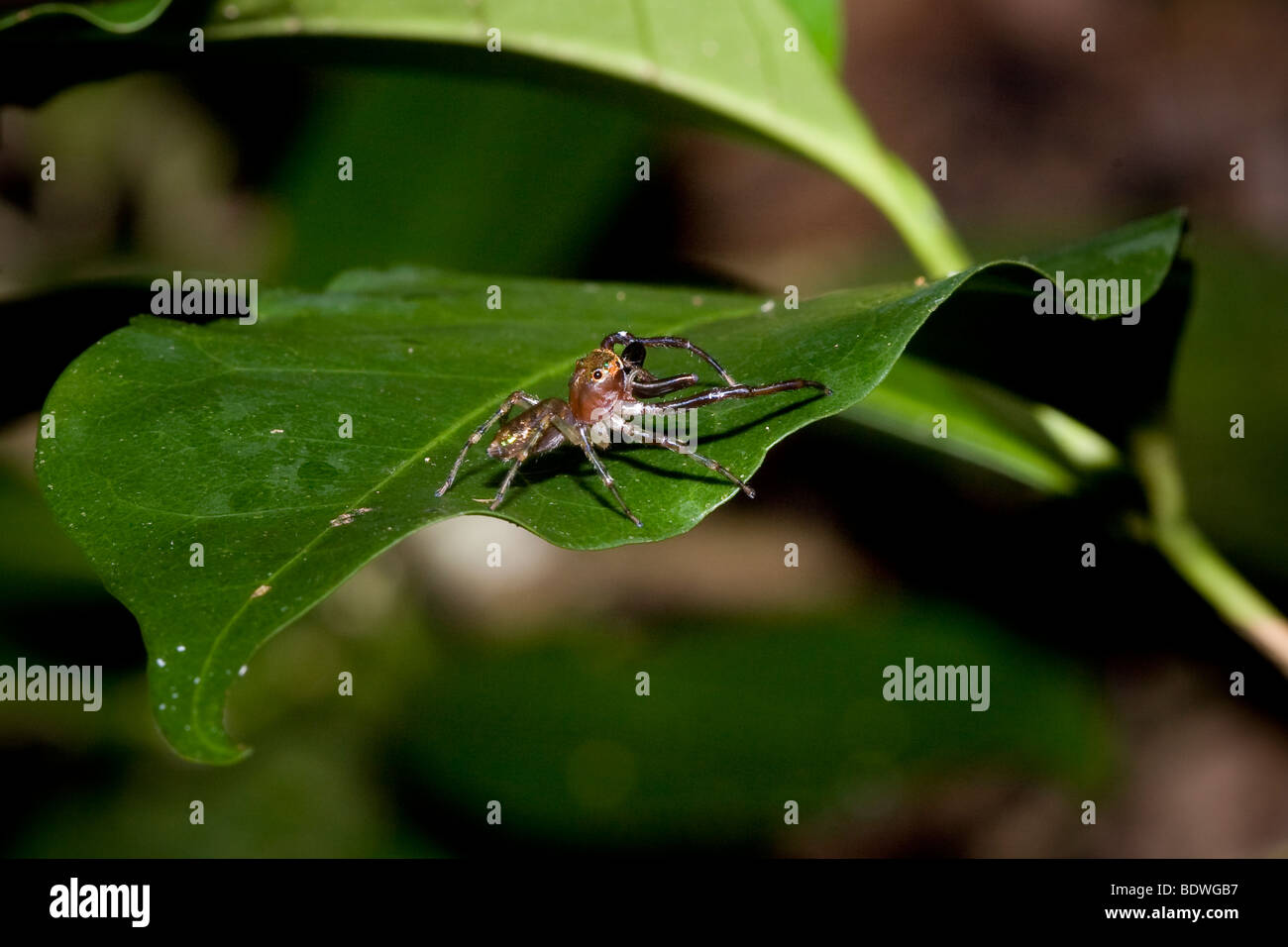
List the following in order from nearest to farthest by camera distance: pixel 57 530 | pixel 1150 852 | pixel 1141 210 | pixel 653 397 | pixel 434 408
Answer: pixel 434 408 → pixel 653 397 → pixel 57 530 → pixel 1150 852 → pixel 1141 210

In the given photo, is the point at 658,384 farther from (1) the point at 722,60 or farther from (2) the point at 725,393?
(1) the point at 722,60

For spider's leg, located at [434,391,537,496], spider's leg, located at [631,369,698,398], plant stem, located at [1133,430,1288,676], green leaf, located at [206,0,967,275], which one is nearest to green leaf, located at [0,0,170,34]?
green leaf, located at [206,0,967,275]

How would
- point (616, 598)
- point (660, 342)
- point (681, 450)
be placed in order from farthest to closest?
point (616, 598) → point (660, 342) → point (681, 450)

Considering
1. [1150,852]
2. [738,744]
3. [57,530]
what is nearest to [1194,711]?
[1150,852]

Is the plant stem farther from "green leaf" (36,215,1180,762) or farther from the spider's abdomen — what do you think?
the spider's abdomen

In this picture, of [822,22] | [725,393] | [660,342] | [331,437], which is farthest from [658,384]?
[822,22]
